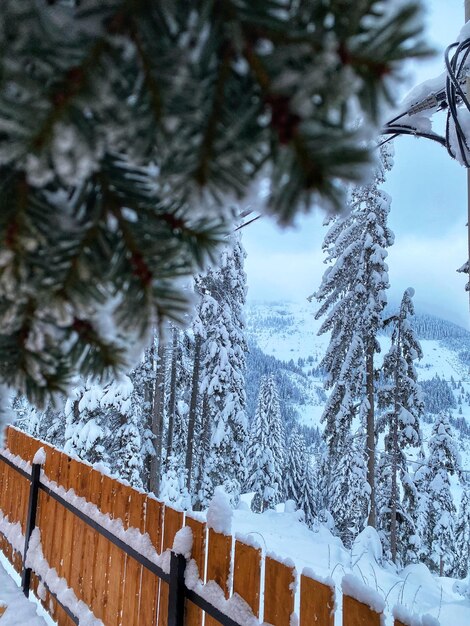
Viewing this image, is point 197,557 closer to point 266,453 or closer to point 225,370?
point 225,370

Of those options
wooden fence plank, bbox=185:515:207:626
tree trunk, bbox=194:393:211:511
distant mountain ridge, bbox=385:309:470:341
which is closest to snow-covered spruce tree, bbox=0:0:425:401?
wooden fence plank, bbox=185:515:207:626

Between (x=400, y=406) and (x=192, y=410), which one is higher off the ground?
(x=400, y=406)

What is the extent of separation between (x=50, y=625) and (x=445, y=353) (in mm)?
181106

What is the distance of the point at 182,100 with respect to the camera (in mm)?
493

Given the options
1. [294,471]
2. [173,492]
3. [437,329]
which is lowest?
[294,471]

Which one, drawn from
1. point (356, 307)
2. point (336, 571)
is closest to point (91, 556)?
point (336, 571)

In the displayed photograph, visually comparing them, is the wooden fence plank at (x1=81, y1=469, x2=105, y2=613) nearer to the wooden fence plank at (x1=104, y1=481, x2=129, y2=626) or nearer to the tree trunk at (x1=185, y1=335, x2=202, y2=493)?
the wooden fence plank at (x1=104, y1=481, x2=129, y2=626)

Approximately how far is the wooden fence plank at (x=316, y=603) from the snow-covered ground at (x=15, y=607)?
2.82 metres

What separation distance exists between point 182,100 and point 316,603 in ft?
6.28

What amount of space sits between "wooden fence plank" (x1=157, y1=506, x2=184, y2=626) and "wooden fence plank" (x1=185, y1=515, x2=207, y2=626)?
178 millimetres

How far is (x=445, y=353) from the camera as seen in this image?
16875 centimetres

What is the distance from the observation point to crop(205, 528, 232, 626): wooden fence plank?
2.35m

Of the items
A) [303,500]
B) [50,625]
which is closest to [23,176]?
[50,625]

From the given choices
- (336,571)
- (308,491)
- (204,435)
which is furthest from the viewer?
(308,491)
